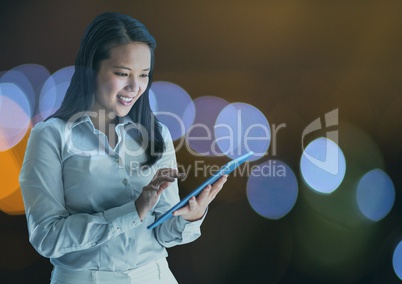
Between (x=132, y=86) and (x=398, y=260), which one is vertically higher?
(x=132, y=86)

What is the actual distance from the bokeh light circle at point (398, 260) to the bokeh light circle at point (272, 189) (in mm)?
553

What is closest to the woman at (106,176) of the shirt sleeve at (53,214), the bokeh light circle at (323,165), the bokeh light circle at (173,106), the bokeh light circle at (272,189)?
the shirt sleeve at (53,214)

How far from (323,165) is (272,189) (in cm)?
27

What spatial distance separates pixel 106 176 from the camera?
51.9 inches

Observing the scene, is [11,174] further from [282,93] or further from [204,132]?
[282,93]

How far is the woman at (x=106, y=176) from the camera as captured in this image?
1.20 m

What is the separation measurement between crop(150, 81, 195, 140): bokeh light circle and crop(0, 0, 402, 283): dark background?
0.04 meters

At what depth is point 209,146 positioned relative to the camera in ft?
7.12

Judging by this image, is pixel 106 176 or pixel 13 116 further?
pixel 13 116

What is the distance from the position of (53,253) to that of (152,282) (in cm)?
31

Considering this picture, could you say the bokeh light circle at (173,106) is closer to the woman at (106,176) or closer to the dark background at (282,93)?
the dark background at (282,93)

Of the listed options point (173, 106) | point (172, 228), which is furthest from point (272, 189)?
point (172, 228)

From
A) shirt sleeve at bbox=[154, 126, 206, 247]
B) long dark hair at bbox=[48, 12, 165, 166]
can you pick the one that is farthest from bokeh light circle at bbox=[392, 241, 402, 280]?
long dark hair at bbox=[48, 12, 165, 166]

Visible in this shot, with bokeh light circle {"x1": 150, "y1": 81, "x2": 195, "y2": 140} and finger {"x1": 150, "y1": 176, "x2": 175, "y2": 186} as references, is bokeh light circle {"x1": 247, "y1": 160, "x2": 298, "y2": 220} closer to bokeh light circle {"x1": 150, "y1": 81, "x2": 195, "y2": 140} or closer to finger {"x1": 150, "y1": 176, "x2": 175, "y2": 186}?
bokeh light circle {"x1": 150, "y1": 81, "x2": 195, "y2": 140}
